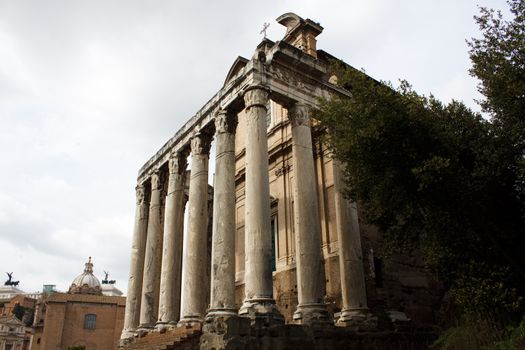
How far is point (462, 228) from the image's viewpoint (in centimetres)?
1172

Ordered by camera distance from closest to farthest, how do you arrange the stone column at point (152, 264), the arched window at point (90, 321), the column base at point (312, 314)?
the column base at point (312, 314) → the stone column at point (152, 264) → the arched window at point (90, 321)

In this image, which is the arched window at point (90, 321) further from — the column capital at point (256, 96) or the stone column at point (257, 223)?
the column capital at point (256, 96)

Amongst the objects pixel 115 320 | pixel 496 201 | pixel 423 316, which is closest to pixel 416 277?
pixel 423 316

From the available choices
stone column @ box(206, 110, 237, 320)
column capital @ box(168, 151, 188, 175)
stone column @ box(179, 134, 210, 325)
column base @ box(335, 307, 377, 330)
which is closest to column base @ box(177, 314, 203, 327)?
stone column @ box(179, 134, 210, 325)

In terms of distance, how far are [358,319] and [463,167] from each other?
534 centimetres

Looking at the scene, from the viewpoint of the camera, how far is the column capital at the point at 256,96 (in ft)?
47.7

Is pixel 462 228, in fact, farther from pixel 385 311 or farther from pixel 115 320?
pixel 115 320

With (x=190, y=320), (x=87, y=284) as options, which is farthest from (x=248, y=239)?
(x=87, y=284)

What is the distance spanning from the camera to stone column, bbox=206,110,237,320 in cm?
1340

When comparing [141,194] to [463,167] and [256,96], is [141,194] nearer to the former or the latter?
[256,96]

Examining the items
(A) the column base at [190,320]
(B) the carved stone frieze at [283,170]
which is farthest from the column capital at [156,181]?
(A) the column base at [190,320]

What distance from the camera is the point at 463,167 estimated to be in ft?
38.3

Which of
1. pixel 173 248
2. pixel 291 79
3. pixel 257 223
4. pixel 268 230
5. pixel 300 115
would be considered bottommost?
pixel 268 230

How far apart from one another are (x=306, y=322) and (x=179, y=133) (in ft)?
31.6
